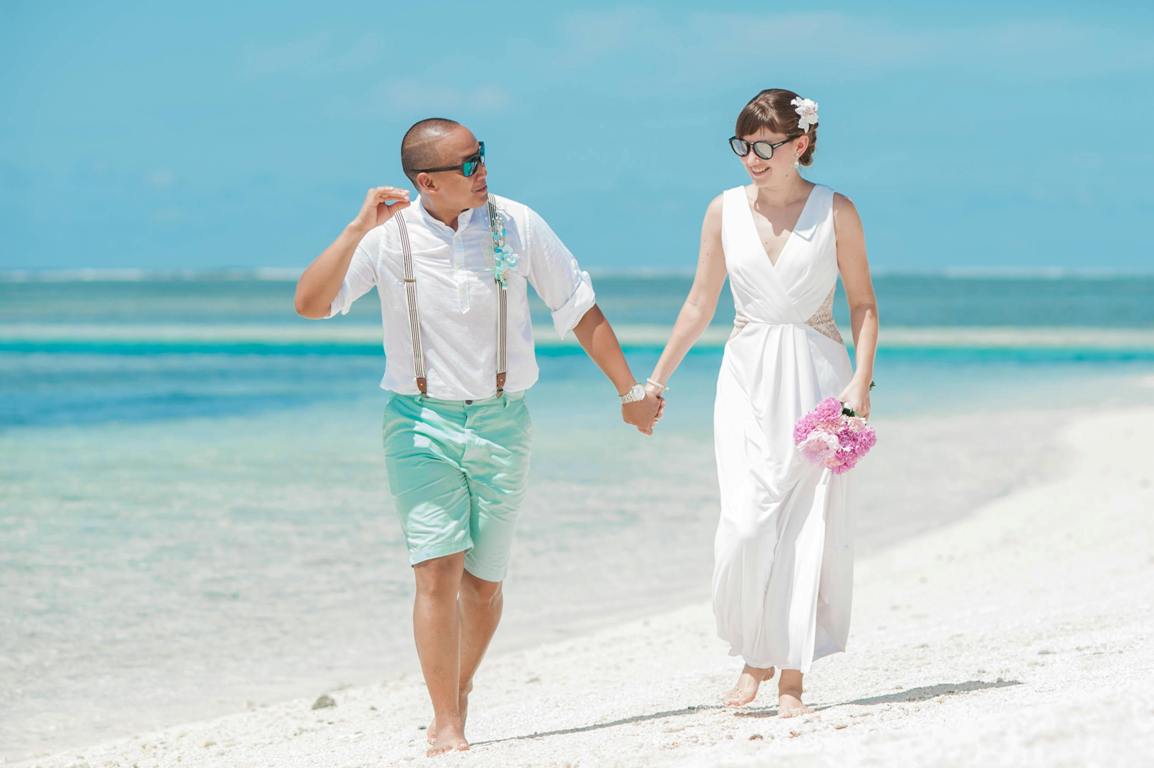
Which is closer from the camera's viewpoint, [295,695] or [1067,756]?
[1067,756]

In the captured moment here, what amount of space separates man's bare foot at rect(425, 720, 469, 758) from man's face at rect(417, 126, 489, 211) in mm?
1763

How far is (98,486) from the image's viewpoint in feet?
41.3

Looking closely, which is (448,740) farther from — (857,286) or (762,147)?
(762,147)

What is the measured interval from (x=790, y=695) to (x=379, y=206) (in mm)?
2222

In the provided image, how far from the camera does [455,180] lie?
4.64m

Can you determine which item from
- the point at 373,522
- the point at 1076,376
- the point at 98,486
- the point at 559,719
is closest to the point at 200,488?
the point at 98,486

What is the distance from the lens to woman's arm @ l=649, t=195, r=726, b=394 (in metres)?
5.25

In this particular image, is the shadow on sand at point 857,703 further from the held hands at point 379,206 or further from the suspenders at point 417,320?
the held hands at point 379,206

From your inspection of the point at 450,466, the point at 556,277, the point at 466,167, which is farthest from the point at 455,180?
the point at 450,466

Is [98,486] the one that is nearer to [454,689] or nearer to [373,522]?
[373,522]

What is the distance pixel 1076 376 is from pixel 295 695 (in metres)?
22.4

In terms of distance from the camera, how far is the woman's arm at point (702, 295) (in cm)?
525

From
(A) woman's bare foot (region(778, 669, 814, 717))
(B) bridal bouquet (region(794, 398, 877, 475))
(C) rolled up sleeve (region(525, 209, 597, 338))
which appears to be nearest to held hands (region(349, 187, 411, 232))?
(C) rolled up sleeve (region(525, 209, 597, 338))

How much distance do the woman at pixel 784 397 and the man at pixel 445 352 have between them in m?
0.69
